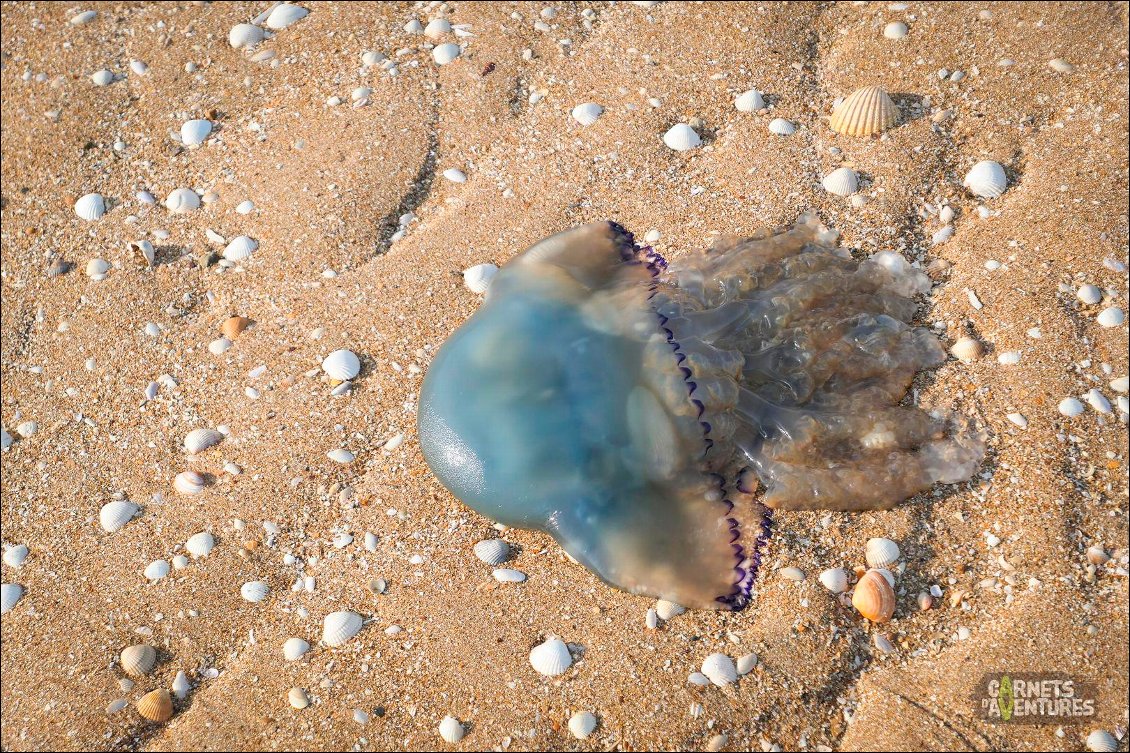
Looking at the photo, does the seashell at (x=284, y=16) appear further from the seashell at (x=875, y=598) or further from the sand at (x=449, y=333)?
the seashell at (x=875, y=598)

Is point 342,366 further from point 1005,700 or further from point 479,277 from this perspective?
point 1005,700

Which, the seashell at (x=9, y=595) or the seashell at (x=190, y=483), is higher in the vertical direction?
the seashell at (x=190, y=483)

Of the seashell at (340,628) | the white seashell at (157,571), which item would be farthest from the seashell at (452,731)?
the white seashell at (157,571)

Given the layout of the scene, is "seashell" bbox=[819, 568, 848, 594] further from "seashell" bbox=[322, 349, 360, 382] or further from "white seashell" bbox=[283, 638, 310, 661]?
"seashell" bbox=[322, 349, 360, 382]

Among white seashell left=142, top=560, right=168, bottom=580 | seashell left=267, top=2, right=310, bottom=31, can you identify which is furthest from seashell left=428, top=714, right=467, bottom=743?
seashell left=267, top=2, right=310, bottom=31

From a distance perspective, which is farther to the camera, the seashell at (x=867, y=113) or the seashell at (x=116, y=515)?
the seashell at (x=867, y=113)

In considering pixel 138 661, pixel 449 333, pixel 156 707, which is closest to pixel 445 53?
pixel 449 333
